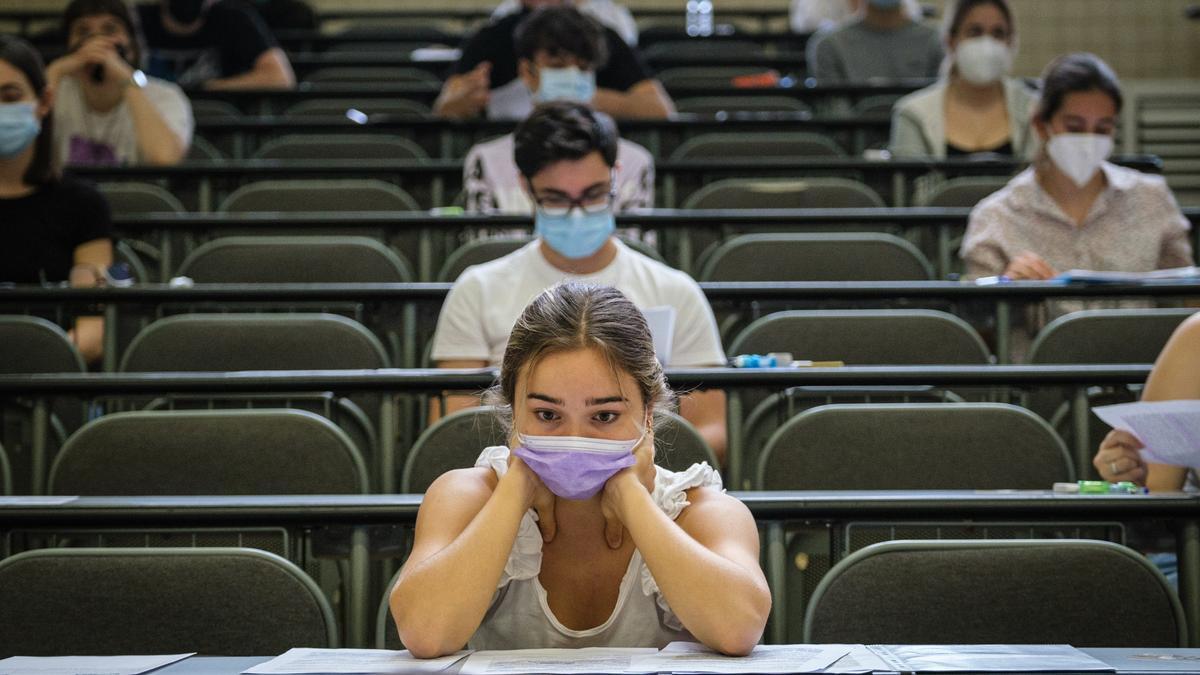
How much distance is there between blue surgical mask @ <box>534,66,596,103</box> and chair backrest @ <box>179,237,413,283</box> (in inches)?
36.0

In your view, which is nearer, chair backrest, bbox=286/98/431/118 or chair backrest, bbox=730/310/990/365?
chair backrest, bbox=730/310/990/365

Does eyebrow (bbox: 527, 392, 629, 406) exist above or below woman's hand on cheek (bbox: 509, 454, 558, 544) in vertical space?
above

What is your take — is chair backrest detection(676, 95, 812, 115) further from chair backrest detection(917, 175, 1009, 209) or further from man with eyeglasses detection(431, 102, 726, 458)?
man with eyeglasses detection(431, 102, 726, 458)

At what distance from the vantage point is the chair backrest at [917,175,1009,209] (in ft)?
14.6

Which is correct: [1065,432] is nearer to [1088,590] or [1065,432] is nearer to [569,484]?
[1088,590]

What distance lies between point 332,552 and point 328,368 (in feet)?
3.16

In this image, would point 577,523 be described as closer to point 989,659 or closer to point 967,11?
point 989,659

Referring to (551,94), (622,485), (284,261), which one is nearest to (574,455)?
(622,485)

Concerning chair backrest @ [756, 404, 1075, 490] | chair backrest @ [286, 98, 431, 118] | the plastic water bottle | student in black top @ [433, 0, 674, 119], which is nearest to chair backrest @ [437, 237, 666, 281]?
chair backrest @ [756, 404, 1075, 490]

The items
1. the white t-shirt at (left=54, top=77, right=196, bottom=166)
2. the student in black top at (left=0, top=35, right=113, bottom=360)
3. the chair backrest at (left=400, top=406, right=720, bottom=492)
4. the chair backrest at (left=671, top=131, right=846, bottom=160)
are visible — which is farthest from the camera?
the chair backrest at (left=671, top=131, right=846, bottom=160)

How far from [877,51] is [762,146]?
1349 mm

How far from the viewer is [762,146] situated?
5.13 metres

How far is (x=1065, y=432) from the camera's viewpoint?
3.02 metres

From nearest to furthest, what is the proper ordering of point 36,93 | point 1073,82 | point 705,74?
point 1073,82
point 36,93
point 705,74
